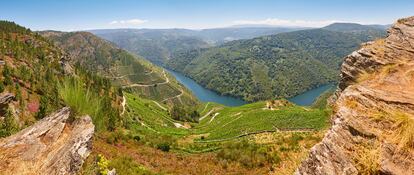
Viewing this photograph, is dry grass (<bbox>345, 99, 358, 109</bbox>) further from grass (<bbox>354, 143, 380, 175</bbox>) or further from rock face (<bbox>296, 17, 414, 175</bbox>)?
grass (<bbox>354, 143, 380, 175</bbox>)

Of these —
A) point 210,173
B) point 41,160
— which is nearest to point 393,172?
point 41,160

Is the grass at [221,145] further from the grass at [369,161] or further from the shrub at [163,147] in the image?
the grass at [369,161]

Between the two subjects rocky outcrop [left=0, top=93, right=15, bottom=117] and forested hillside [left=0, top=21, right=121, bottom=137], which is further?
rocky outcrop [left=0, top=93, right=15, bottom=117]

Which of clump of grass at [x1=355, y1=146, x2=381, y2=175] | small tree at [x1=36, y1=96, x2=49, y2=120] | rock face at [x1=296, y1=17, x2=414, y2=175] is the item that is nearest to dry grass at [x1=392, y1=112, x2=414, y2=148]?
rock face at [x1=296, y1=17, x2=414, y2=175]

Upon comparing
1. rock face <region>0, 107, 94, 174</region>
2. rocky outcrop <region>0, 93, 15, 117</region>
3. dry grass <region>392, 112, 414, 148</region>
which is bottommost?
rocky outcrop <region>0, 93, 15, 117</region>

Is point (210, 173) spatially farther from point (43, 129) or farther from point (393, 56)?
point (393, 56)

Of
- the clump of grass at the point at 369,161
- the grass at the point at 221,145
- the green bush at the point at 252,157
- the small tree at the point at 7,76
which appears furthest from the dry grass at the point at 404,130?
the small tree at the point at 7,76
